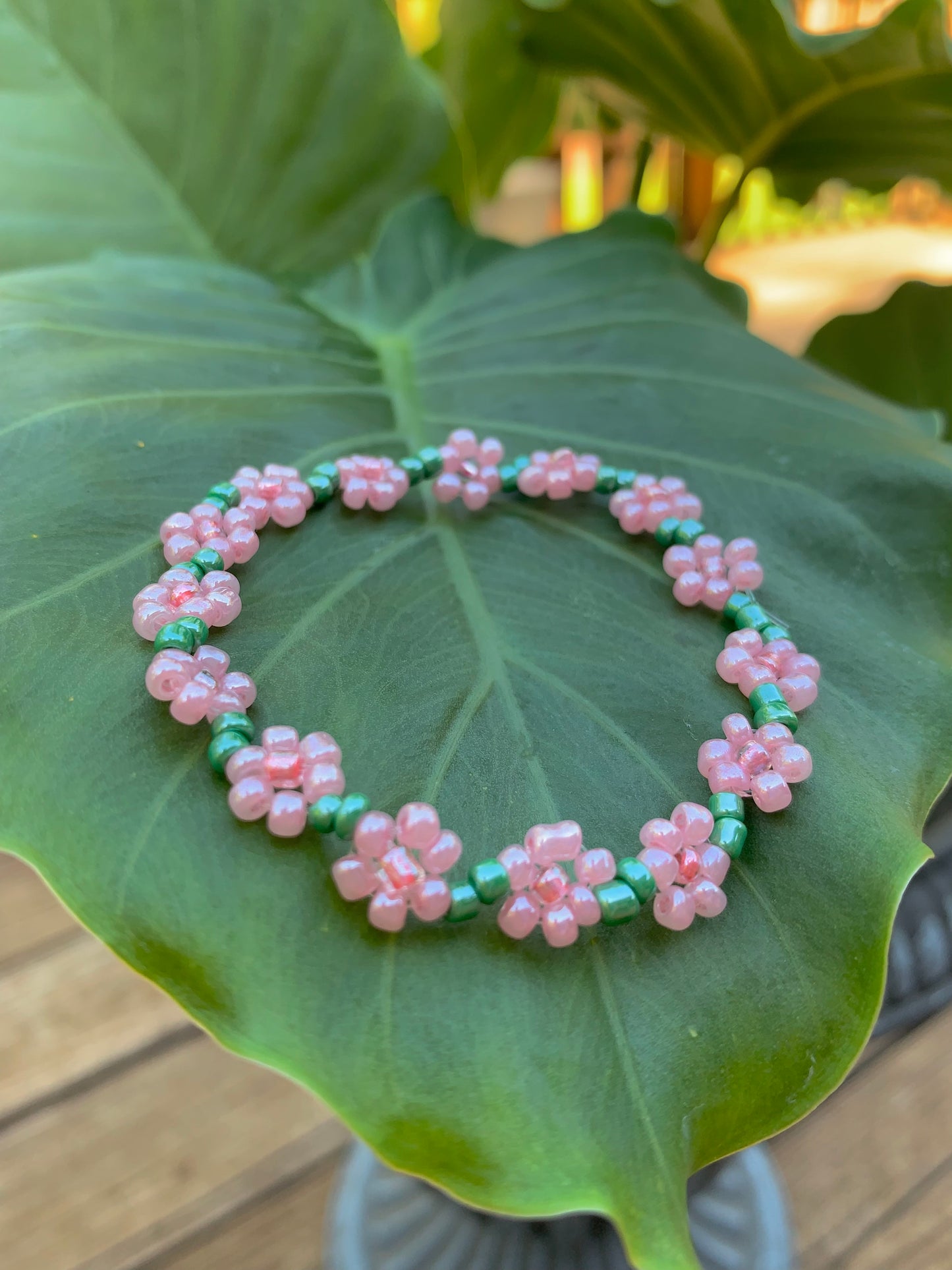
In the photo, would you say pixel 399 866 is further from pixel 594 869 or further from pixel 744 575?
pixel 744 575

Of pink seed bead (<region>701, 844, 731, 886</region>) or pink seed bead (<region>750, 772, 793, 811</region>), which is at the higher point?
pink seed bead (<region>750, 772, 793, 811</region>)

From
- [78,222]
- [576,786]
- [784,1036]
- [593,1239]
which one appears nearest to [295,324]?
[78,222]

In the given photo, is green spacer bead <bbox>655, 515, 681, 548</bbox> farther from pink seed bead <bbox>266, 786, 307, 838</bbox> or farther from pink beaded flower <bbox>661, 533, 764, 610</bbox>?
pink seed bead <bbox>266, 786, 307, 838</bbox>

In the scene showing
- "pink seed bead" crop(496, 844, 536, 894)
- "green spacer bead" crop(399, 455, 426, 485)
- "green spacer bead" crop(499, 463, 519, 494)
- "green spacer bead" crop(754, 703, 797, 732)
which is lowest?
"pink seed bead" crop(496, 844, 536, 894)

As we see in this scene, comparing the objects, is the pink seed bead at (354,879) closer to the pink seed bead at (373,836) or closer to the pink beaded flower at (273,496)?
the pink seed bead at (373,836)

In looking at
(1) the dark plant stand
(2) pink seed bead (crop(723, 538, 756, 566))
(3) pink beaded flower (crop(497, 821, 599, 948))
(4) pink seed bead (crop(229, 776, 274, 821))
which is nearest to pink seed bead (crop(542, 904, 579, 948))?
(3) pink beaded flower (crop(497, 821, 599, 948))

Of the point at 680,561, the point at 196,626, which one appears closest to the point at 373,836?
the point at 196,626
